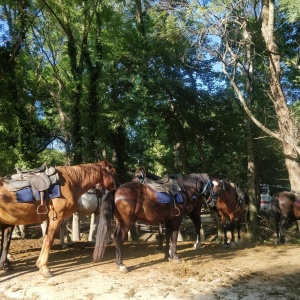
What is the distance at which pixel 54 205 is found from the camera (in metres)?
6.88

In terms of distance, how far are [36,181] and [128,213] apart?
207 cm

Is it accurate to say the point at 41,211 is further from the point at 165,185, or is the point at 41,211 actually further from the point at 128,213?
the point at 165,185

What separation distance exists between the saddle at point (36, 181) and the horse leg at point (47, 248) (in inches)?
11.7

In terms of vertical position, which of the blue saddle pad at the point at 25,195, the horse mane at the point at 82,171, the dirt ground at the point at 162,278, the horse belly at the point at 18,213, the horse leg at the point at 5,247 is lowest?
the dirt ground at the point at 162,278

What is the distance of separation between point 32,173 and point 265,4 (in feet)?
32.1

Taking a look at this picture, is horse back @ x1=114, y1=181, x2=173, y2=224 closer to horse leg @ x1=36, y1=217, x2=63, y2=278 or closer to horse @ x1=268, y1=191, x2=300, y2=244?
horse leg @ x1=36, y1=217, x2=63, y2=278

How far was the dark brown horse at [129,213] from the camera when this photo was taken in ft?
23.2

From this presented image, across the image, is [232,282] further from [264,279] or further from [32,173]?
[32,173]

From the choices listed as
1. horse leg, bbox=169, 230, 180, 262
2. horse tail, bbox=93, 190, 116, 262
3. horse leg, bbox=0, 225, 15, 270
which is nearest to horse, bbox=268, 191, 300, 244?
horse leg, bbox=169, 230, 180, 262

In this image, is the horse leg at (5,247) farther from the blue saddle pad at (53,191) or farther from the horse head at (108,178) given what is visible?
the horse head at (108,178)

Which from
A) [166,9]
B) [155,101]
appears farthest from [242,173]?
[166,9]

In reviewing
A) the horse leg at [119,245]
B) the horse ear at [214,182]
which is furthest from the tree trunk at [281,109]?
the horse leg at [119,245]

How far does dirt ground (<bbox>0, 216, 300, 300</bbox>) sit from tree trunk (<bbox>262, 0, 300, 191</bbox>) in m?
3.17

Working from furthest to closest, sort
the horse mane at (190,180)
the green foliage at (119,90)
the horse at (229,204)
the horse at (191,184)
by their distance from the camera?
1. the green foliage at (119,90)
2. the horse at (229,204)
3. the horse mane at (190,180)
4. the horse at (191,184)
